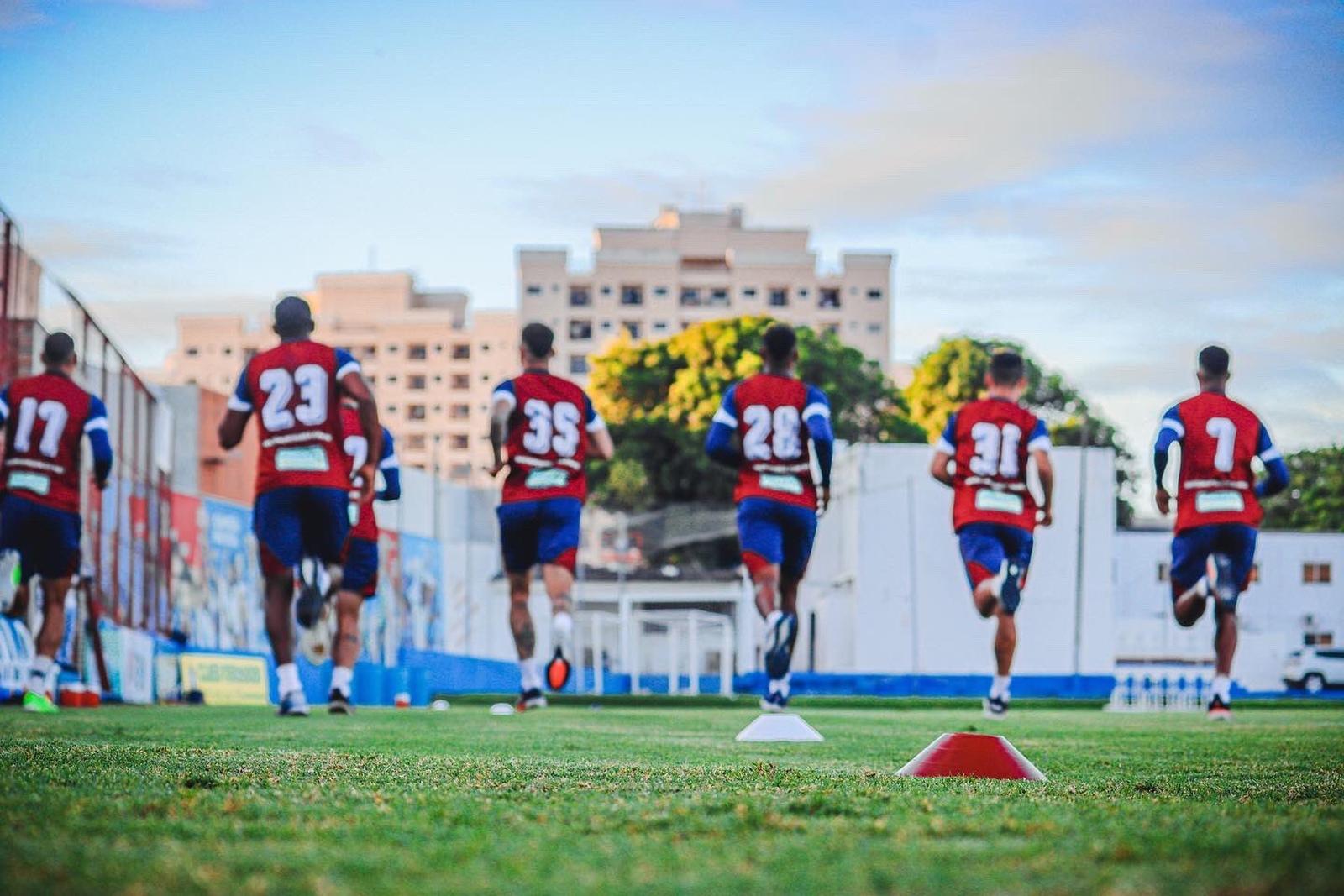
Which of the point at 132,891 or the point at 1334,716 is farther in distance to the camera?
the point at 1334,716

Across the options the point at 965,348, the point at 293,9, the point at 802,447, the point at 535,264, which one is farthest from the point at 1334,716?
the point at 535,264

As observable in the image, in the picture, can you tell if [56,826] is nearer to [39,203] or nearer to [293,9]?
[293,9]

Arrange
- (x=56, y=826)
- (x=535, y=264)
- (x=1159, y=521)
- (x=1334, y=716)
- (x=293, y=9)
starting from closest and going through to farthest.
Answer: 1. (x=56, y=826)
2. (x=293, y=9)
3. (x=1334, y=716)
4. (x=1159, y=521)
5. (x=535, y=264)

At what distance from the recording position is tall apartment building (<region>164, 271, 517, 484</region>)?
15062 cm

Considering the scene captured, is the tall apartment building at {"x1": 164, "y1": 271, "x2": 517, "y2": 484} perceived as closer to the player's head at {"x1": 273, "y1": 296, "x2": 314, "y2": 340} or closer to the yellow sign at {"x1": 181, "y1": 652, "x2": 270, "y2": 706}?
the yellow sign at {"x1": 181, "y1": 652, "x2": 270, "y2": 706}

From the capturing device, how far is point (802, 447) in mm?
11859

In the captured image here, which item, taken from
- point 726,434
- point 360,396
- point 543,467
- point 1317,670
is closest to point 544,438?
point 543,467

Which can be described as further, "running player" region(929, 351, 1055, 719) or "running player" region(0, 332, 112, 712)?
"running player" region(929, 351, 1055, 719)

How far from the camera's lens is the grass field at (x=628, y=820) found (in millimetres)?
3154

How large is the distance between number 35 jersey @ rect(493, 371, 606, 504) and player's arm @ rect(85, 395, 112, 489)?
2712 millimetres

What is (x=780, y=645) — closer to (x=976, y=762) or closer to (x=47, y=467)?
(x=976, y=762)

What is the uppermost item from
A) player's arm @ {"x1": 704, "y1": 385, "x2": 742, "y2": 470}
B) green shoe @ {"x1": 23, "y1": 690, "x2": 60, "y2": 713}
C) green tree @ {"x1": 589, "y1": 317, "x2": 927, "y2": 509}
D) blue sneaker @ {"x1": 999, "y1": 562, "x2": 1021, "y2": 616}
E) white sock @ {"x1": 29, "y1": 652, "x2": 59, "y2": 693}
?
green tree @ {"x1": 589, "y1": 317, "x2": 927, "y2": 509}

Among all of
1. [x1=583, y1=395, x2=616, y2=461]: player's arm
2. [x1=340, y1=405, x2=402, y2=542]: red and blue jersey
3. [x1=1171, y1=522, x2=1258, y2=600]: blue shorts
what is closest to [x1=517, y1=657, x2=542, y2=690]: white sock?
[x1=340, y1=405, x2=402, y2=542]: red and blue jersey

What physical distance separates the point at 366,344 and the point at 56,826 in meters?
149
